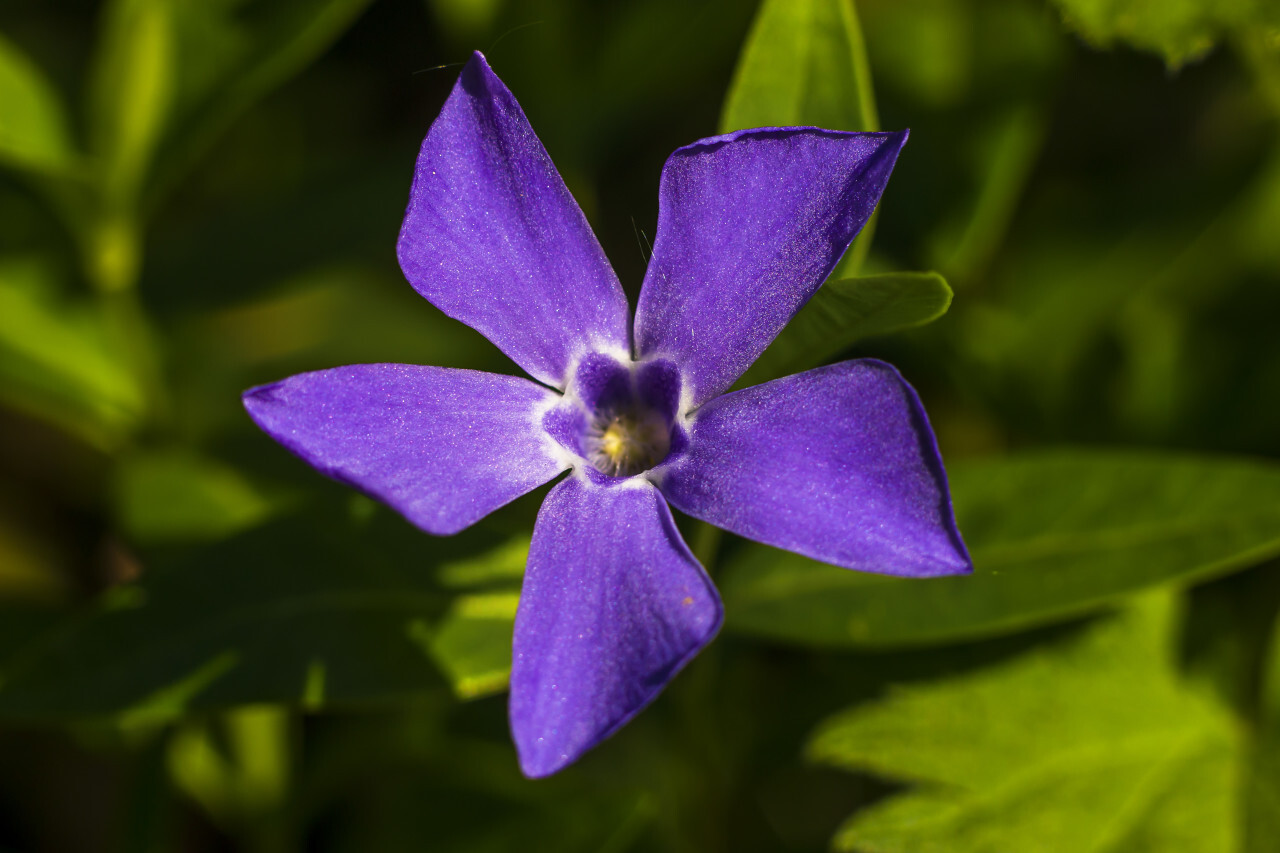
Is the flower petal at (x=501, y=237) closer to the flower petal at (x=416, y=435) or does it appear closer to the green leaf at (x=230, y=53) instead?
the flower petal at (x=416, y=435)

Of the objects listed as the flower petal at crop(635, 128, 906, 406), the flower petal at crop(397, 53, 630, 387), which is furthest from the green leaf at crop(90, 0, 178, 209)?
the flower petal at crop(635, 128, 906, 406)

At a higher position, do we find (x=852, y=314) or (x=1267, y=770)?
(x=852, y=314)

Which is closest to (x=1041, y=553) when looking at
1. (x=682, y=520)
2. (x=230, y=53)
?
(x=682, y=520)

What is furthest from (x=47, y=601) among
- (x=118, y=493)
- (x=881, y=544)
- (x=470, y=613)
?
(x=881, y=544)

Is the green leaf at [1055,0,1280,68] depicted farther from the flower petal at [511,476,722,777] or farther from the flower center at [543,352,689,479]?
the flower petal at [511,476,722,777]

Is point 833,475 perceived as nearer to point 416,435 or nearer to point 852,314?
point 852,314

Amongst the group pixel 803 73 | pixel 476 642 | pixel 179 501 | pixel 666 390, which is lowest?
pixel 179 501

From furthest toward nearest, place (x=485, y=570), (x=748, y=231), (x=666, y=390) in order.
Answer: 1. (x=485, y=570)
2. (x=666, y=390)
3. (x=748, y=231)

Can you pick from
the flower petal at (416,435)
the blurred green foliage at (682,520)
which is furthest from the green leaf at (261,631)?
the flower petal at (416,435)
